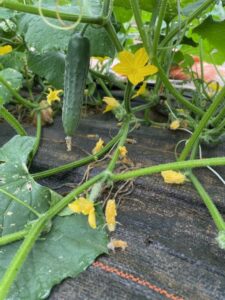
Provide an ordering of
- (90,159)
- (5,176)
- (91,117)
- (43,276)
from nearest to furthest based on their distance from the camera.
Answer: (43,276), (5,176), (90,159), (91,117)

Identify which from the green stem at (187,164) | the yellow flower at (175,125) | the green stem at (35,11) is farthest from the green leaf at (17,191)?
the yellow flower at (175,125)

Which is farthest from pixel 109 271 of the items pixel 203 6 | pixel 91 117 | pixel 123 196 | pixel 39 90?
pixel 39 90

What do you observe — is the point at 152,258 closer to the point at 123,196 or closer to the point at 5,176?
the point at 123,196

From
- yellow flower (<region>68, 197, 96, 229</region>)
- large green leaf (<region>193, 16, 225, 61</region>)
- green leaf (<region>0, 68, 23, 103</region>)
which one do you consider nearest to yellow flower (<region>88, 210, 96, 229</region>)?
yellow flower (<region>68, 197, 96, 229</region>)

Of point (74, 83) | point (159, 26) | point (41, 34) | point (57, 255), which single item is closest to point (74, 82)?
point (74, 83)

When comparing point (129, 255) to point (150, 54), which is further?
point (150, 54)

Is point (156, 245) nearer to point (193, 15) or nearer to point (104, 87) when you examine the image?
point (193, 15)

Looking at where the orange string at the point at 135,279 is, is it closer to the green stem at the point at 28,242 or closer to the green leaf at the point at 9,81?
the green stem at the point at 28,242

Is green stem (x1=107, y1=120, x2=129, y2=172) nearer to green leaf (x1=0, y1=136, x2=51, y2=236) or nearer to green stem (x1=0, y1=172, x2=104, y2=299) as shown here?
green stem (x1=0, y1=172, x2=104, y2=299)
